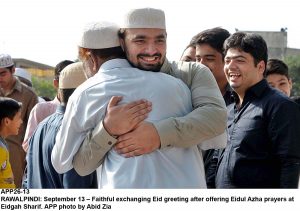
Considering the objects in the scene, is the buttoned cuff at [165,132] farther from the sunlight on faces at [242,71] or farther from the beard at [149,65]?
the sunlight on faces at [242,71]

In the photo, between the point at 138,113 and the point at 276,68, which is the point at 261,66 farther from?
the point at 276,68

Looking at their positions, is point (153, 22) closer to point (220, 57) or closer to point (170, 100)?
point (170, 100)

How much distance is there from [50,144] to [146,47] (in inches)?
50.3

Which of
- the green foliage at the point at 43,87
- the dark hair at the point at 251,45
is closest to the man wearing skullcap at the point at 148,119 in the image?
the dark hair at the point at 251,45

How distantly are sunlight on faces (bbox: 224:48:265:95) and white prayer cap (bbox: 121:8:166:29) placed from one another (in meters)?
1.09

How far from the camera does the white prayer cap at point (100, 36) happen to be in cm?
279

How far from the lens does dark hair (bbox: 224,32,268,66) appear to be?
375 cm

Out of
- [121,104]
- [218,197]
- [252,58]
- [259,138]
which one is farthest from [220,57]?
[121,104]

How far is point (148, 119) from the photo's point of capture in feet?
8.87

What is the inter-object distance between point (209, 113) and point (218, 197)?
60 cm

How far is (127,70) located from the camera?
107 inches

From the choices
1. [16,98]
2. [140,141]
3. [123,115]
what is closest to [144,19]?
[123,115]

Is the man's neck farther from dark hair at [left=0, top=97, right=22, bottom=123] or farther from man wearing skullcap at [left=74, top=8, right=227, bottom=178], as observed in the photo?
man wearing skullcap at [left=74, top=8, right=227, bottom=178]

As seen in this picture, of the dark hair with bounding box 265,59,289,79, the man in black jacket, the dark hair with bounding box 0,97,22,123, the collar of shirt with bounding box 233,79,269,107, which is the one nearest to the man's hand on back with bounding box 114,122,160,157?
the man in black jacket
